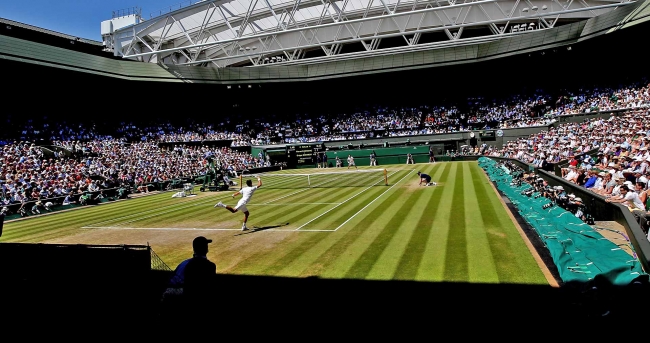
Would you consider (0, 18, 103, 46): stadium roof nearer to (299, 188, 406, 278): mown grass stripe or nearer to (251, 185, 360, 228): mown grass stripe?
(251, 185, 360, 228): mown grass stripe

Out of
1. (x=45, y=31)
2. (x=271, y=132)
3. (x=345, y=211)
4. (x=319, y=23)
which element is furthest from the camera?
(x=271, y=132)

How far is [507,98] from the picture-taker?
2064 inches

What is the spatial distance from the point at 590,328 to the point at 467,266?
10.3 ft

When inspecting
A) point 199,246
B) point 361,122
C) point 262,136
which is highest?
point 361,122

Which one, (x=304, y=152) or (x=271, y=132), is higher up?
(x=271, y=132)

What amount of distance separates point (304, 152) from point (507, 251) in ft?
151

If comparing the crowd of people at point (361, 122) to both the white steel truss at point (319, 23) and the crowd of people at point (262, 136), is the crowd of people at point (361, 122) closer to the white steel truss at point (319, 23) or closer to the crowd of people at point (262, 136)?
the crowd of people at point (262, 136)

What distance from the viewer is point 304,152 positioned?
179 feet

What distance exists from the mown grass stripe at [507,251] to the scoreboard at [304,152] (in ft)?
131

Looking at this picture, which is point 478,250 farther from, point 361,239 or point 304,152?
point 304,152

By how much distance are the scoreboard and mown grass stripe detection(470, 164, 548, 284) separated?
3995 cm

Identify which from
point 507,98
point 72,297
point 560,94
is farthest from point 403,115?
point 72,297

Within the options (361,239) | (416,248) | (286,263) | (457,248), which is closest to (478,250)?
(457,248)

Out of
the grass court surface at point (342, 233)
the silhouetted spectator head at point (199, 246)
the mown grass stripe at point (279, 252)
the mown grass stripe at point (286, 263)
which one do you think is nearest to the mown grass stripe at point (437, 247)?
the grass court surface at point (342, 233)
